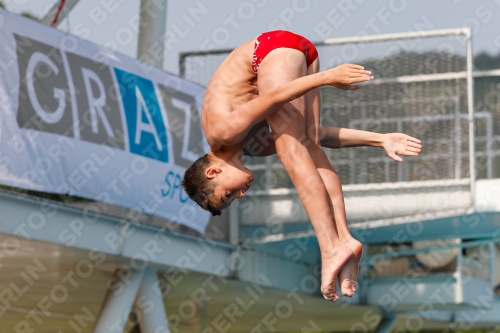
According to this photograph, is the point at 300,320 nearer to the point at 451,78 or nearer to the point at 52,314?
the point at 52,314

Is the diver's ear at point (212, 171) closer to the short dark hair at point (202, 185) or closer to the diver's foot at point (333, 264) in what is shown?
the short dark hair at point (202, 185)

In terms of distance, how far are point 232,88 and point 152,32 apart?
8.74 meters

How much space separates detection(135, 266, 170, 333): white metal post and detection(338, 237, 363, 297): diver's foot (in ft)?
28.2

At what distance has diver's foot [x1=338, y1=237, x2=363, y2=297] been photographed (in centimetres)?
576

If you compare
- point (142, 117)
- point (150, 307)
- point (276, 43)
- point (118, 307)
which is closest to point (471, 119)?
point (142, 117)

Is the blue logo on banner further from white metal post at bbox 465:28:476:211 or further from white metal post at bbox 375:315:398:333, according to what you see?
white metal post at bbox 375:315:398:333

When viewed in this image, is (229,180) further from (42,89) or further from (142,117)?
(142,117)

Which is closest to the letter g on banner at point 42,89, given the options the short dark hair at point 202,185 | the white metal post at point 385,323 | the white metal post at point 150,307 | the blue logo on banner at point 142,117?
the blue logo on banner at point 142,117

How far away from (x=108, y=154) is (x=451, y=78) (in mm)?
5191

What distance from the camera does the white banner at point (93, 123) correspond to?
407 inches

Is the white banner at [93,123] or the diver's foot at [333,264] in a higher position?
the white banner at [93,123]

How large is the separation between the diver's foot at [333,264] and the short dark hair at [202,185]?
814mm

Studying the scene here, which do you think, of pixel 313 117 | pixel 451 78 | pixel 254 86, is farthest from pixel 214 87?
pixel 451 78

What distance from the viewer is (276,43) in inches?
236
